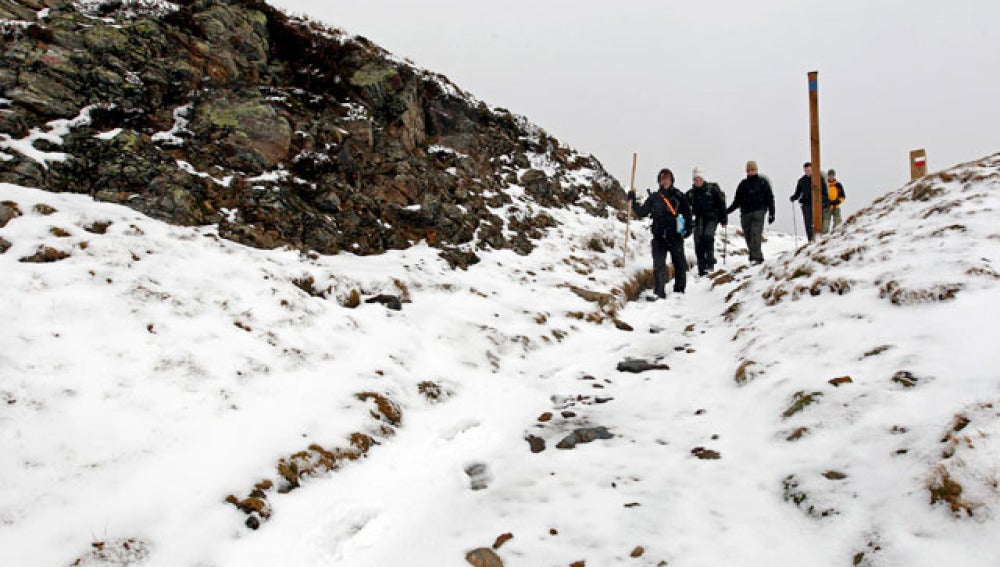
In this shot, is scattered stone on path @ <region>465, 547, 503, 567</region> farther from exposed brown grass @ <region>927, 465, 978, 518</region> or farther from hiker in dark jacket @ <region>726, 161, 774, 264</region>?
hiker in dark jacket @ <region>726, 161, 774, 264</region>

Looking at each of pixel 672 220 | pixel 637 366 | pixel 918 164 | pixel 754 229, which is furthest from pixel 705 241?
pixel 637 366

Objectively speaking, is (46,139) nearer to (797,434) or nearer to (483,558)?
(483,558)

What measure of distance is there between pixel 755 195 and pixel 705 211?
133 cm

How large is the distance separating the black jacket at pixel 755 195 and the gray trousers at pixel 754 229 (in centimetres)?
14

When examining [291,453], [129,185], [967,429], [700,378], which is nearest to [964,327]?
[967,429]

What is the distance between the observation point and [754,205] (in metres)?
13.0

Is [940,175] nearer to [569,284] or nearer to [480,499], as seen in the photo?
[569,284]

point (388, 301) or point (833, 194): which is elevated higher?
point (833, 194)

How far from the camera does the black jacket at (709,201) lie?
13.7m

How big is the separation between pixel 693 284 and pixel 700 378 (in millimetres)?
8053

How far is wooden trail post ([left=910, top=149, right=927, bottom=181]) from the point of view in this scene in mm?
11453

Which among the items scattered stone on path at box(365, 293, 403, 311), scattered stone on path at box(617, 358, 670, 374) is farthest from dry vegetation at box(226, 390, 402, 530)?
scattered stone on path at box(617, 358, 670, 374)

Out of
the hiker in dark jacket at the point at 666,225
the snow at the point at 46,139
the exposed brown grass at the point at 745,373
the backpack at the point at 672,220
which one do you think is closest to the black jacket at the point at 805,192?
the hiker in dark jacket at the point at 666,225

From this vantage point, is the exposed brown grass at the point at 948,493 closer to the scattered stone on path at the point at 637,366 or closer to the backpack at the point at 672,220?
the scattered stone on path at the point at 637,366
